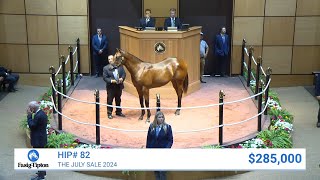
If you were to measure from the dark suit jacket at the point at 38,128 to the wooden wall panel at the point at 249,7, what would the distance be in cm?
813

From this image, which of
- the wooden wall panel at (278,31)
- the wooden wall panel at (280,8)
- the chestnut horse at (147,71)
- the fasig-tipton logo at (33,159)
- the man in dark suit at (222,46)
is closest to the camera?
the fasig-tipton logo at (33,159)

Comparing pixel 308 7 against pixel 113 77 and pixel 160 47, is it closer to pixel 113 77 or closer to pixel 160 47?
pixel 160 47

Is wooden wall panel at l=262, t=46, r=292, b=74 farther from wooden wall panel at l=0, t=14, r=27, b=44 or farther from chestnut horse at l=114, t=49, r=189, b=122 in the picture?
wooden wall panel at l=0, t=14, r=27, b=44

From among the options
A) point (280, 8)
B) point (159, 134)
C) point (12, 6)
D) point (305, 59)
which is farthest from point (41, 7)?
point (159, 134)

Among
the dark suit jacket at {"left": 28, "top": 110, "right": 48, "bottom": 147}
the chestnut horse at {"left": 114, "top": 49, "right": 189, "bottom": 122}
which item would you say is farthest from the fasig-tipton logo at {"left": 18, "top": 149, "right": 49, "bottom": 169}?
the chestnut horse at {"left": 114, "top": 49, "right": 189, "bottom": 122}

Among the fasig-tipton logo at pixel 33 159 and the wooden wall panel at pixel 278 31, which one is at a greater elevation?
the wooden wall panel at pixel 278 31

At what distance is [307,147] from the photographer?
10977 millimetres

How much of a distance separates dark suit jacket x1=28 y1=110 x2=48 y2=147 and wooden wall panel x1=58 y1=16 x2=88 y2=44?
6.96 m

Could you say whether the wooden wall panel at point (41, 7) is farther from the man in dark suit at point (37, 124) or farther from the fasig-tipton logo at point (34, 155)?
the fasig-tipton logo at point (34, 155)

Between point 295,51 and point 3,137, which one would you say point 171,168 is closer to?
point 3,137

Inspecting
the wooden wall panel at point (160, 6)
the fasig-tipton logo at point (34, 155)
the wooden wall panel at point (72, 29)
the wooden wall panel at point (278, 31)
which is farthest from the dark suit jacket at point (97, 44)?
the fasig-tipton logo at point (34, 155)

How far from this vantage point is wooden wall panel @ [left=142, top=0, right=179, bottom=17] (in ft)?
51.1

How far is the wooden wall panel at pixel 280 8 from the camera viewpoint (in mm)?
15539

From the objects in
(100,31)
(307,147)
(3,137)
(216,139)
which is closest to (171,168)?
(216,139)
